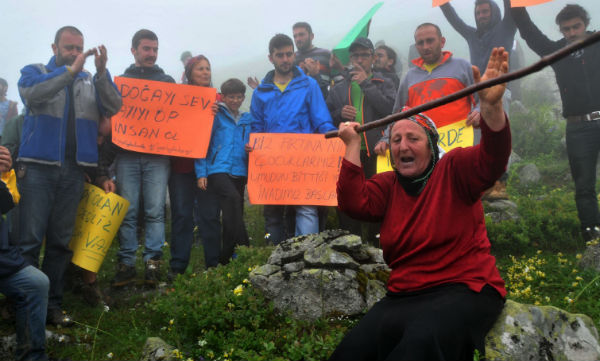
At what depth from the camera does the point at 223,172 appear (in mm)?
6020

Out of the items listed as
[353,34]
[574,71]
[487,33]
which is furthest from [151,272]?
[487,33]

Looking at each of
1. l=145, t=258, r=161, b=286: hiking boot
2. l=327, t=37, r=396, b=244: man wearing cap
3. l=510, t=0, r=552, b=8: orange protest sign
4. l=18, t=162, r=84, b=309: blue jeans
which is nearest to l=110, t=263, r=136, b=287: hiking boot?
l=145, t=258, r=161, b=286: hiking boot

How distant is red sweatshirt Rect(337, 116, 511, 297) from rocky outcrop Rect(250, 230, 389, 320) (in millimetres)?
1299

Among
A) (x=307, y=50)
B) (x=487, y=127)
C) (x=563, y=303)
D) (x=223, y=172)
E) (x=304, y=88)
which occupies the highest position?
(x=307, y=50)

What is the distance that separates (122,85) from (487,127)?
499 cm

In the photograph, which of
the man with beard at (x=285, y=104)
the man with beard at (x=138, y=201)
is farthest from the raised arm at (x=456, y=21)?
the man with beard at (x=138, y=201)

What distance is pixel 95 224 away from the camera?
18.0 ft

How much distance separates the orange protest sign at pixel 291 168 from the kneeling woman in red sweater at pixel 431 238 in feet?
9.56

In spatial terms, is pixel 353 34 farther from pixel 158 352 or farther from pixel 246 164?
pixel 158 352

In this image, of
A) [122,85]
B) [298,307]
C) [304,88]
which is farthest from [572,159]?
[122,85]

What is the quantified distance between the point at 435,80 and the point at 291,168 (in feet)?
6.80

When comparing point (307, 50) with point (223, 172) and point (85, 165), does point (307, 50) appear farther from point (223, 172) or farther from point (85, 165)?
point (85, 165)

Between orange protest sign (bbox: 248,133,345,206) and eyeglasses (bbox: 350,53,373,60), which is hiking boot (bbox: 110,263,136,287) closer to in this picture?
orange protest sign (bbox: 248,133,345,206)

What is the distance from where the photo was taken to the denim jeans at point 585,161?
577 cm
